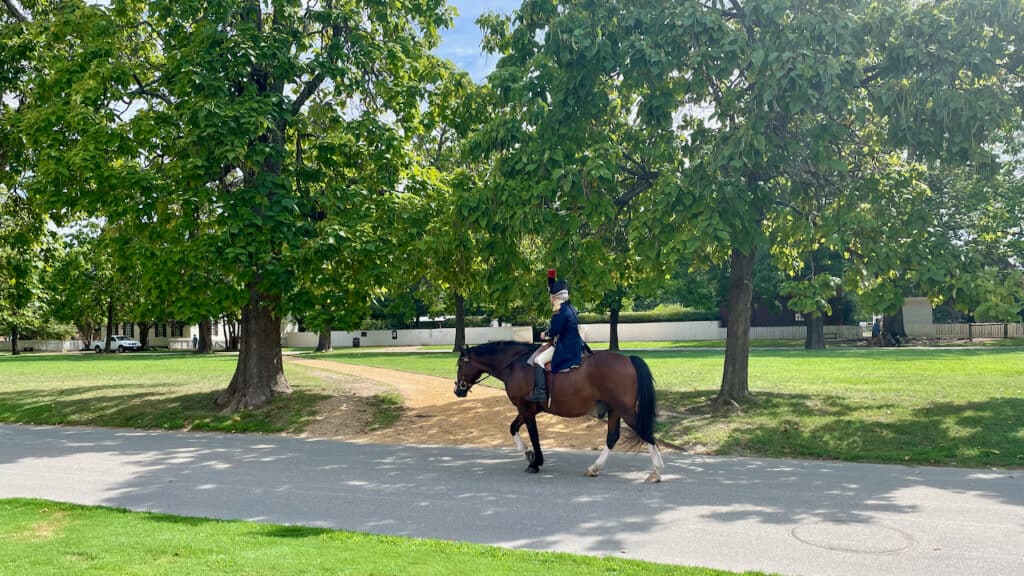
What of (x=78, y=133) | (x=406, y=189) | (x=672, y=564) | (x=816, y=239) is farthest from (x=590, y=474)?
(x=78, y=133)

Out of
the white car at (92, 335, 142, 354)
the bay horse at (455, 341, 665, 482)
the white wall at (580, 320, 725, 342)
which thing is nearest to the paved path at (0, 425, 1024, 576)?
the bay horse at (455, 341, 665, 482)

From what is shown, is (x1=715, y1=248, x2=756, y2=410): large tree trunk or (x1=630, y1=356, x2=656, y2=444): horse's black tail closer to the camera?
(x1=630, y1=356, x2=656, y2=444): horse's black tail

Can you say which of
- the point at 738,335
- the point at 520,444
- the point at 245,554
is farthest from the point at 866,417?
the point at 245,554

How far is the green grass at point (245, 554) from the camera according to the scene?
573 cm

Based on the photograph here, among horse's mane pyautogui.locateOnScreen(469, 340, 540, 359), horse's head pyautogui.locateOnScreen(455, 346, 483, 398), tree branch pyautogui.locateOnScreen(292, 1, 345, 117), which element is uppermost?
tree branch pyautogui.locateOnScreen(292, 1, 345, 117)

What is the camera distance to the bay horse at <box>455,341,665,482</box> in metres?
9.59

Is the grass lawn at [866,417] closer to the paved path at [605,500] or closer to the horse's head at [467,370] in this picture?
the paved path at [605,500]

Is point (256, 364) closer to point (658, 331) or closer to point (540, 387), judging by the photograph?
point (540, 387)

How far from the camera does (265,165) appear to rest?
16484 millimetres

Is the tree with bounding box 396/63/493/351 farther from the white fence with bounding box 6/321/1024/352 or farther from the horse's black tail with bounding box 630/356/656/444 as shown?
the white fence with bounding box 6/321/1024/352

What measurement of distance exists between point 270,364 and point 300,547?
1232cm

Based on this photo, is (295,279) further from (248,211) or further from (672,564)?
(672,564)

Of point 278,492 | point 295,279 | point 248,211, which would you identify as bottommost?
point 278,492

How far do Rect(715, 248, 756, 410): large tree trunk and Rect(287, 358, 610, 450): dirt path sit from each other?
3.02m
